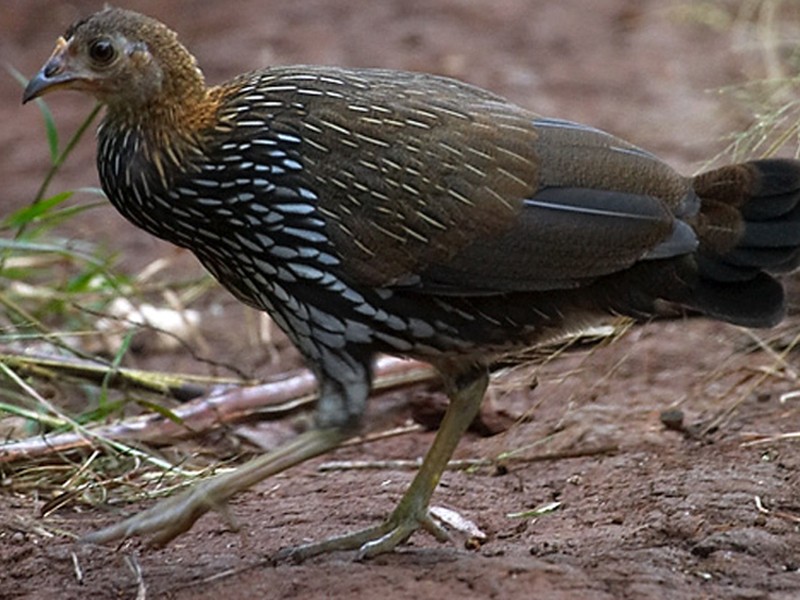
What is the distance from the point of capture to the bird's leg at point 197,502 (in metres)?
3.51

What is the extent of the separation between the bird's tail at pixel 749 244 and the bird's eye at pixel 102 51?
1.46 m

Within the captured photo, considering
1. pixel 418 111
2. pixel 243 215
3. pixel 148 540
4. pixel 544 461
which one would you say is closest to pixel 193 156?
pixel 243 215

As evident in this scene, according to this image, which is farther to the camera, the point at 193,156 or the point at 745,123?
the point at 745,123

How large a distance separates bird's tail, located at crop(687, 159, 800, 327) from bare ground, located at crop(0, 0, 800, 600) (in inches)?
20.2

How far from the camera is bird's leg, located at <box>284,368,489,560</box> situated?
3.71 meters

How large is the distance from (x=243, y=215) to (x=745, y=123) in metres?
3.66

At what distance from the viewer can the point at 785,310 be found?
12.2ft

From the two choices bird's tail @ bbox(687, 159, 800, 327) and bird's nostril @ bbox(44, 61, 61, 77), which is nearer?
bird's tail @ bbox(687, 159, 800, 327)

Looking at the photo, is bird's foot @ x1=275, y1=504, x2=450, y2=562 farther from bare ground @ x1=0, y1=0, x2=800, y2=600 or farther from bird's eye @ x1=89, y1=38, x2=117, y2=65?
bird's eye @ x1=89, y1=38, x2=117, y2=65

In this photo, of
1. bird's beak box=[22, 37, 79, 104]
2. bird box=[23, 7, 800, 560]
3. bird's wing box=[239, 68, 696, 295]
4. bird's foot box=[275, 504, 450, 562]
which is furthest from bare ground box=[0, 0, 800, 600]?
bird's beak box=[22, 37, 79, 104]

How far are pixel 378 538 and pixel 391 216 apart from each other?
79 cm

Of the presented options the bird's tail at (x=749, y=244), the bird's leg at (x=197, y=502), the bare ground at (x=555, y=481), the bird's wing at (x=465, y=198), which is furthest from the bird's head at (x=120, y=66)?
the bird's tail at (x=749, y=244)

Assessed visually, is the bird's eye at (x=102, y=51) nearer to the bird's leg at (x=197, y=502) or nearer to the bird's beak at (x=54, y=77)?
the bird's beak at (x=54, y=77)

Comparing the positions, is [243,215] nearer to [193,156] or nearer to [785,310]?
[193,156]
